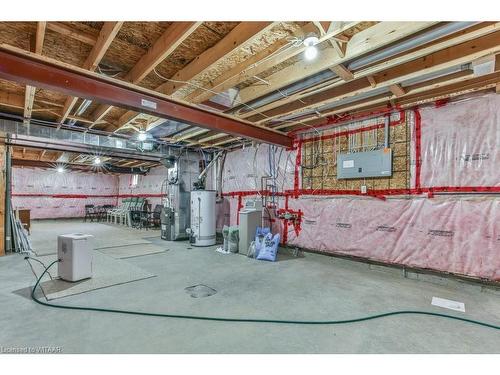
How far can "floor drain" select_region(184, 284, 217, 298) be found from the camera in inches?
114

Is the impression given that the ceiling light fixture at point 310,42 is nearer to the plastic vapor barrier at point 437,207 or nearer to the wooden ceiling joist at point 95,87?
the wooden ceiling joist at point 95,87

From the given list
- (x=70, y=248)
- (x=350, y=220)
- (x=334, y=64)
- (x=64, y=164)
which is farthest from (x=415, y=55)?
(x=64, y=164)

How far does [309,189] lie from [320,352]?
347 centimetres

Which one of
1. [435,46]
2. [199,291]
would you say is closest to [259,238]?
[199,291]

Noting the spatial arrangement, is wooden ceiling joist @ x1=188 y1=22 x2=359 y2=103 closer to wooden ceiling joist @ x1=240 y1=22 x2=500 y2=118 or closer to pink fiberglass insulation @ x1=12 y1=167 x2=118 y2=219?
wooden ceiling joist @ x1=240 y1=22 x2=500 y2=118

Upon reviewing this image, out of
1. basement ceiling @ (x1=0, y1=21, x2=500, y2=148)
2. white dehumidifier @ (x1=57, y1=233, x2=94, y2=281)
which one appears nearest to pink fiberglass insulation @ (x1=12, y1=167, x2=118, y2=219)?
basement ceiling @ (x1=0, y1=21, x2=500, y2=148)

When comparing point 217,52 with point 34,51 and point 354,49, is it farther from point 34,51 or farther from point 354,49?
point 34,51

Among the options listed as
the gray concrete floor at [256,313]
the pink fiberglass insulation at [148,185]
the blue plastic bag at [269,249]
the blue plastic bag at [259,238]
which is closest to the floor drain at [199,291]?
the gray concrete floor at [256,313]

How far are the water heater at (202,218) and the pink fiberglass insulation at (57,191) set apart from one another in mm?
9409

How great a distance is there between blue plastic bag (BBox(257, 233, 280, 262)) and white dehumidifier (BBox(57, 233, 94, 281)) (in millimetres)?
2719

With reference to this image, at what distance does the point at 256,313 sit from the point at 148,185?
1001 cm

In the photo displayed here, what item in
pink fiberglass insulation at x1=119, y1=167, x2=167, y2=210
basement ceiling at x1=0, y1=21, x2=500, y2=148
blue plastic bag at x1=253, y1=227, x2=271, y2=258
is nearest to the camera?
basement ceiling at x1=0, y1=21, x2=500, y2=148

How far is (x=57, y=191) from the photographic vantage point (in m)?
11.9

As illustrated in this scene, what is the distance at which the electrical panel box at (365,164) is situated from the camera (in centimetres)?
392
